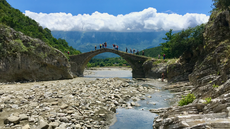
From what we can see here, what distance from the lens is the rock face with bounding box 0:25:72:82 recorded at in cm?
1959

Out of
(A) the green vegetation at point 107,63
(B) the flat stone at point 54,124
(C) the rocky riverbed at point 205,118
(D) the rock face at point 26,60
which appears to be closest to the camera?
(C) the rocky riverbed at point 205,118

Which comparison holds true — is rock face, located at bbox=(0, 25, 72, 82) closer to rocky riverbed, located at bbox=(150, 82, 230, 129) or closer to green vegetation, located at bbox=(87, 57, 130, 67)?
rocky riverbed, located at bbox=(150, 82, 230, 129)

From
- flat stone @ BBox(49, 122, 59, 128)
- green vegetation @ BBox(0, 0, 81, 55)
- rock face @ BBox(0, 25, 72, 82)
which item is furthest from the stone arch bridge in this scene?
flat stone @ BBox(49, 122, 59, 128)

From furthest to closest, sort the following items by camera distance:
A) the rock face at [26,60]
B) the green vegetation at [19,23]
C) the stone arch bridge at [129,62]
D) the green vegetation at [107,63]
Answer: the green vegetation at [107,63] → the stone arch bridge at [129,62] → the green vegetation at [19,23] → the rock face at [26,60]

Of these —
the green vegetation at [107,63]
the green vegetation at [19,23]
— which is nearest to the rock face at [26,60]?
the green vegetation at [19,23]

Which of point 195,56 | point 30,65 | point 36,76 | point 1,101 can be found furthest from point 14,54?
point 195,56

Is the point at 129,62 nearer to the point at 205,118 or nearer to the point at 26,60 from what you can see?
the point at 26,60

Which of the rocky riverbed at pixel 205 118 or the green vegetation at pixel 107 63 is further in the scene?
the green vegetation at pixel 107 63

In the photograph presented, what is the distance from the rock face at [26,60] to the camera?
1959cm

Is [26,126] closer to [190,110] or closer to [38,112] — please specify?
[38,112]

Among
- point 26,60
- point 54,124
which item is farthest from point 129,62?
point 54,124

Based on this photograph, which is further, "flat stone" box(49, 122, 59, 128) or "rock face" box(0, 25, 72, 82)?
"rock face" box(0, 25, 72, 82)

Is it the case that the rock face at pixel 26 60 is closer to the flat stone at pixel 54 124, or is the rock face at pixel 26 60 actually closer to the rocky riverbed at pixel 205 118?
the flat stone at pixel 54 124

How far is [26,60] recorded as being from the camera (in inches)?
872
